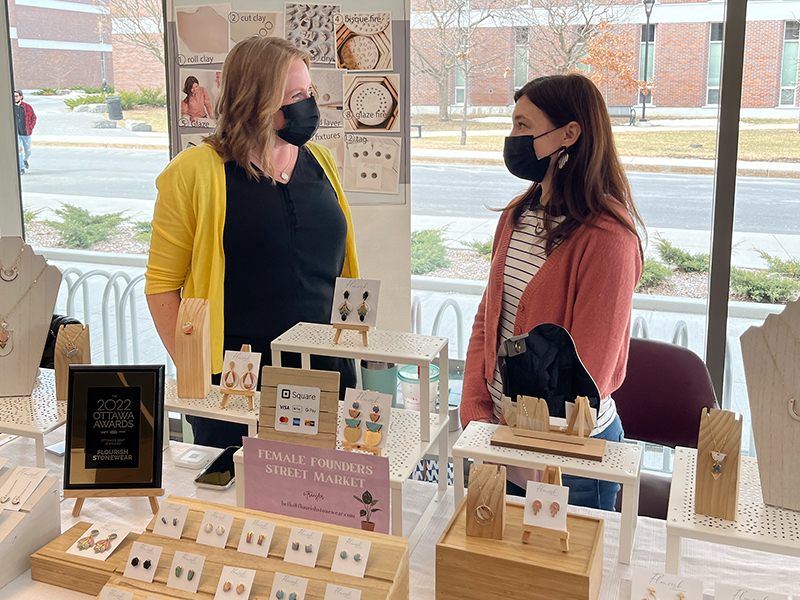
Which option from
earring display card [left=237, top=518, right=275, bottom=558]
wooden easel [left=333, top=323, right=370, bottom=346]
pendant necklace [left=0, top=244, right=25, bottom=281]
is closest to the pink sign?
earring display card [left=237, top=518, right=275, bottom=558]

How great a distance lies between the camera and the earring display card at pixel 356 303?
1707 millimetres

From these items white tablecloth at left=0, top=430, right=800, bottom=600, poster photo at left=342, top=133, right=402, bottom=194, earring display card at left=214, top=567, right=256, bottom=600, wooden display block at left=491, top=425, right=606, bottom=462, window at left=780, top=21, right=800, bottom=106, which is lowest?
white tablecloth at left=0, top=430, right=800, bottom=600

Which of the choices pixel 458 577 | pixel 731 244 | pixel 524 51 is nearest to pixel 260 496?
pixel 458 577

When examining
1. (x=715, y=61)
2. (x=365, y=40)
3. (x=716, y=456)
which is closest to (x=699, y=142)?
(x=715, y=61)

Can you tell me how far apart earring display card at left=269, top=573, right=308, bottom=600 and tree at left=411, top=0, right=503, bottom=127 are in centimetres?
253

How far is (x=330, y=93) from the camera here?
3.22 m

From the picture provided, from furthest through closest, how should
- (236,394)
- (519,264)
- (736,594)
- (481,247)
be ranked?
(481,247) → (519,264) → (236,394) → (736,594)

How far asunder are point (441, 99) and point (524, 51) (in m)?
0.42

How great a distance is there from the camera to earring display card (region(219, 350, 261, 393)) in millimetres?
1729

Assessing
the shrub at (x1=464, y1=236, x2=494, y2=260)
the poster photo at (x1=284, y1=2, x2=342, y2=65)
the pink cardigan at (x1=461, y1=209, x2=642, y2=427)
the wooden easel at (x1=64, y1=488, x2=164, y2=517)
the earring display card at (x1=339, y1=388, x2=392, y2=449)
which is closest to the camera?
the earring display card at (x1=339, y1=388, x2=392, y2=449)

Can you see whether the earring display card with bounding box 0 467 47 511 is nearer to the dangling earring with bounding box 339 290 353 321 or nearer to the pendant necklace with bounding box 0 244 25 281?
the pendant necklace with bounding box 0 244 25 281

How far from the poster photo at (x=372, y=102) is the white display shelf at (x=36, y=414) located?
→ 175 centimetres

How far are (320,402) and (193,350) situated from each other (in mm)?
464

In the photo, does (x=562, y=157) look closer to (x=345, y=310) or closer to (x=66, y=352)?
(x=345, y=310)
